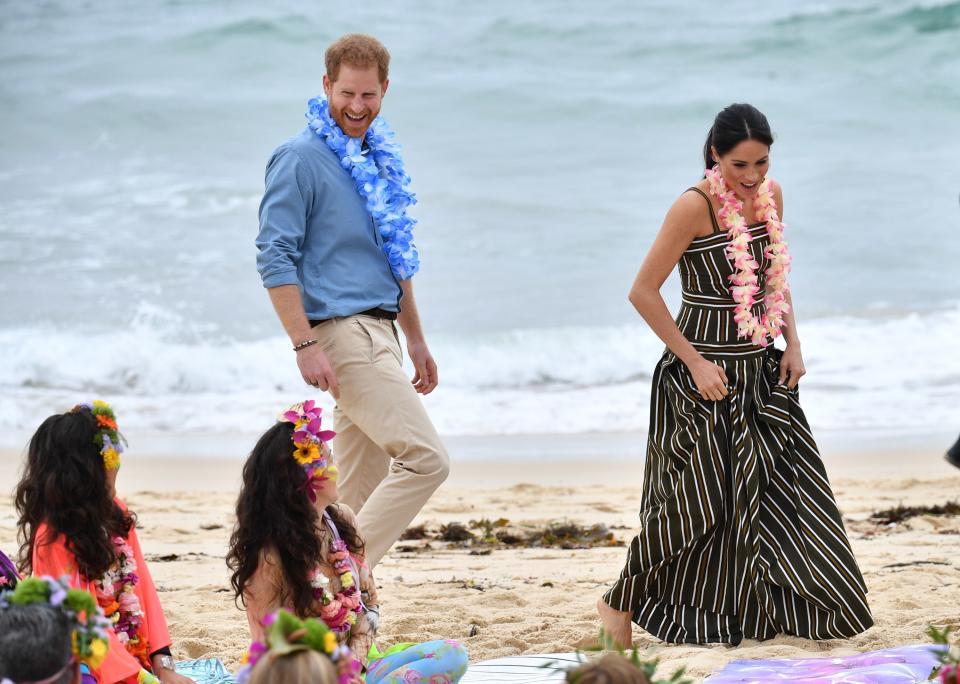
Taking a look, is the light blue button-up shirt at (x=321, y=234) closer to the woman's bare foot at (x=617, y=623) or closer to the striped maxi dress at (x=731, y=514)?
the striped maxi dress at (x=731, y=514)

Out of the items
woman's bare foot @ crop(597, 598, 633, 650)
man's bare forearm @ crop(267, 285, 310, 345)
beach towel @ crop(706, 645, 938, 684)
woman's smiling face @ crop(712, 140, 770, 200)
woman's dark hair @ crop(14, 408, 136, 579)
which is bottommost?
beach towel @ crop(706, 645, 938, 684)

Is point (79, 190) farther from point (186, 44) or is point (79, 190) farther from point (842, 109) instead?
point (842, 109)

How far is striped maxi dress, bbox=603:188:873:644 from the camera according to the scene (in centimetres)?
405

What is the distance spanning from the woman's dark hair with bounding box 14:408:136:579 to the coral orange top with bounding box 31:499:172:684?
0.05ft

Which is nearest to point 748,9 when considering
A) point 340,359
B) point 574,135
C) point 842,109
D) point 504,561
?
point 842,109

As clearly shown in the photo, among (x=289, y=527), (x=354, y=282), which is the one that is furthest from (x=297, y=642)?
(x=354, y=282)

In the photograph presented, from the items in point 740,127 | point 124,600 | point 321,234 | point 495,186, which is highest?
point 495,186

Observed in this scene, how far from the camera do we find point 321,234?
13.3 ft

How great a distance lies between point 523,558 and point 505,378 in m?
6.47

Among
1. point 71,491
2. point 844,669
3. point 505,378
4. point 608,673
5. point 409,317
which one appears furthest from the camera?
point 505,378

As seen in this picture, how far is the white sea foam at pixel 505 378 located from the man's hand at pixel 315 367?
264 inches

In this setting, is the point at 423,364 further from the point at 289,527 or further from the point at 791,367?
the point at 289,527

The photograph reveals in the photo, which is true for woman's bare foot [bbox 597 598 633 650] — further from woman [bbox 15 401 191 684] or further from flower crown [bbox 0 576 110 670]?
flower crown [bbox 0 576 110 670]

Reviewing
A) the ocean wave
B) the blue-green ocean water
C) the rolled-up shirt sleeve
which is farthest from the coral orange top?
the ocean wave
